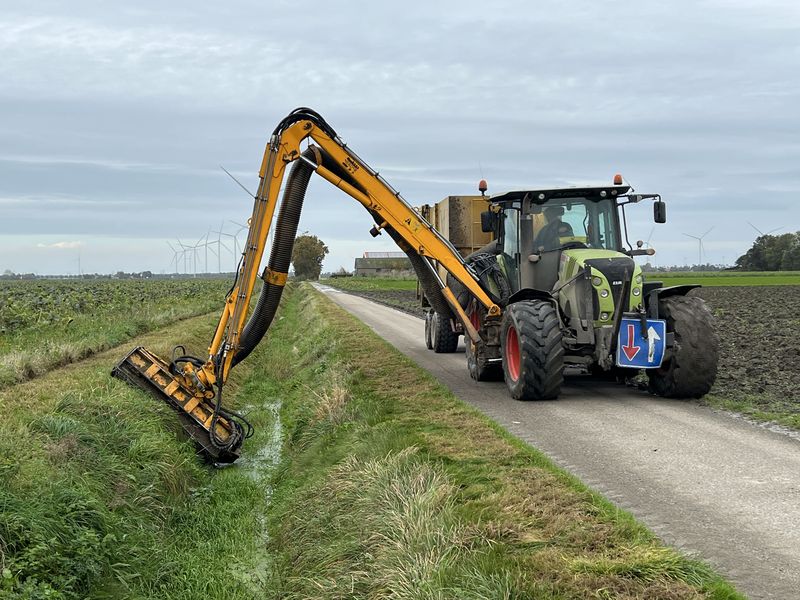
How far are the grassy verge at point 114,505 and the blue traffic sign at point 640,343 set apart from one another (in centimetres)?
556

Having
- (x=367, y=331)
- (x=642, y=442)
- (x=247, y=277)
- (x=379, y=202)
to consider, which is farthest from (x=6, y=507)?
(x=367, y=331)

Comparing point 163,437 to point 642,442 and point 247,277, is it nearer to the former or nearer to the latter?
point 247,277

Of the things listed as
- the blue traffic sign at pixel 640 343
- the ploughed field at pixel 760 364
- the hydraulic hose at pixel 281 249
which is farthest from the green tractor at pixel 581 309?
the hydraulic hose at pixel 281 249

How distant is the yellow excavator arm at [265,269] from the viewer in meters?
11.8

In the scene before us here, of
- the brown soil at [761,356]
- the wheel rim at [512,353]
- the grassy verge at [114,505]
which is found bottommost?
the grassy verge at [114,505]

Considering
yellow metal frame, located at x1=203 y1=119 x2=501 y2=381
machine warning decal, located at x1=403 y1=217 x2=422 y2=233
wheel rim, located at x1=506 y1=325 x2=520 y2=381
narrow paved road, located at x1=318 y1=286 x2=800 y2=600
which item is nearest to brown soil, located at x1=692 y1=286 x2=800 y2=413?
narrow paved road, located at x1=318 y1=286 x2=800 y2=600

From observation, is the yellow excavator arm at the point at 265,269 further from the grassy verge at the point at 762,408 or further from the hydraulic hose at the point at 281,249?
the grassy verge at the point at 762,408

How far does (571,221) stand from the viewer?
14234 millimetres

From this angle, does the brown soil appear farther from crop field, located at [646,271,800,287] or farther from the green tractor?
crop field, located at [646,271,800,287]

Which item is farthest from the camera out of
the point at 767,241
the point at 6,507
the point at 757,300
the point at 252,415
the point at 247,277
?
Result: the point at 767,241

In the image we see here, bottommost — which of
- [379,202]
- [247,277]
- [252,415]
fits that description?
[252,415]

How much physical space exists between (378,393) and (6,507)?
24.1ft

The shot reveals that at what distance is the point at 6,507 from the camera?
6812 mm

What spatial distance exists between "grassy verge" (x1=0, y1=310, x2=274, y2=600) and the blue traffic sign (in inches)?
219
